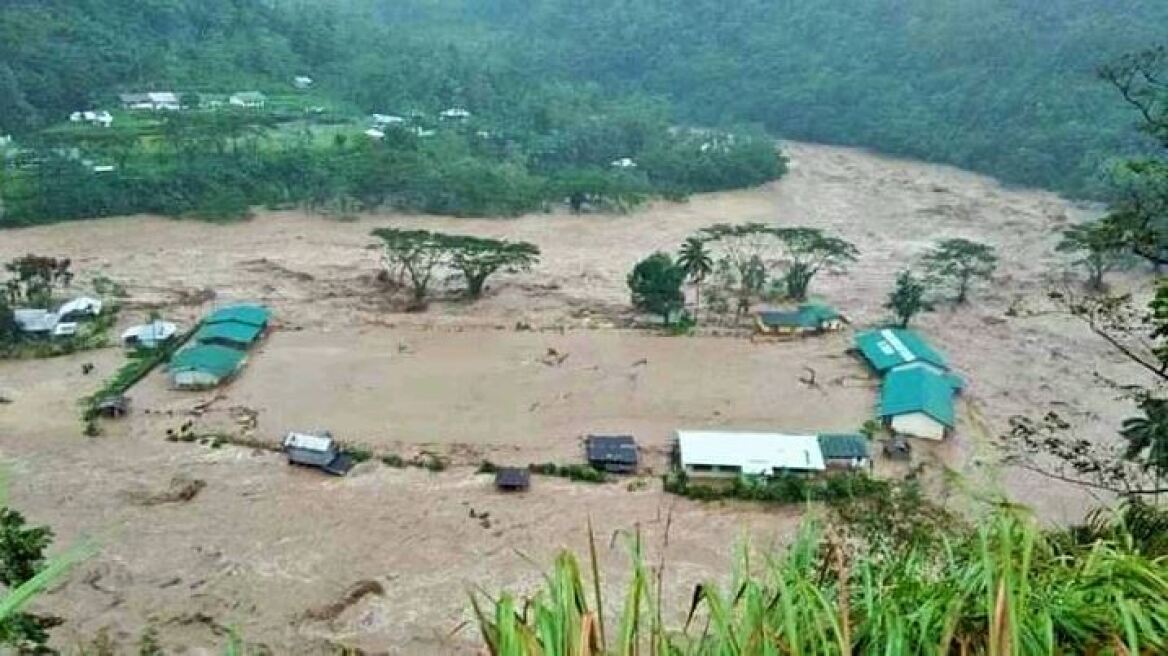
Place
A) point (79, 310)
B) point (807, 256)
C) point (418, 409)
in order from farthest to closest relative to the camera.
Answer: point (807, 256) → point (79, 310) → point (418, 409)

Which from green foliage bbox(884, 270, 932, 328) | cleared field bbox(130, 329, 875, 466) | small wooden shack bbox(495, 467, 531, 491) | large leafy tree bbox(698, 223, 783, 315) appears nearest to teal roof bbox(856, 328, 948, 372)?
cleared field bbox(130, 329, 875, 466)

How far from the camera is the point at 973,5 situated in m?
41.3

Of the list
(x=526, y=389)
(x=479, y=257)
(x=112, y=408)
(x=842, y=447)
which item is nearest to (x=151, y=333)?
(x=112, y=408)

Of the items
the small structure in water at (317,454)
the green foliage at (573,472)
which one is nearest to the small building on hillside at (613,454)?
the green foliage at (573,472)

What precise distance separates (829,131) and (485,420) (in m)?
27.3

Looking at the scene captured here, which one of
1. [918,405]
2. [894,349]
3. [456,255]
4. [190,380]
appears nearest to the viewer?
[918,405]

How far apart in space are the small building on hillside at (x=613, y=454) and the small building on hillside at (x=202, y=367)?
6087mm

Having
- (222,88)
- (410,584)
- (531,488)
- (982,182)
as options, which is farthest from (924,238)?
(222,88)

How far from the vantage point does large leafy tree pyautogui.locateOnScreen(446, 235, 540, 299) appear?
67.6 feet

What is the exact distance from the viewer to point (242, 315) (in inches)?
725

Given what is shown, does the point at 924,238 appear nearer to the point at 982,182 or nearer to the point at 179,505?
the point at 982,182

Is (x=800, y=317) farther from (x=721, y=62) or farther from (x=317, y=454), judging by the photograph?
(x=721, y=62)

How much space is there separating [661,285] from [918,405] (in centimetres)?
595

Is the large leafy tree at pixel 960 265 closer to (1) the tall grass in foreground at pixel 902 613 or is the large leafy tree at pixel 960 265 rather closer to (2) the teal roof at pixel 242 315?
(2) the teal roof at pixel 242 315
